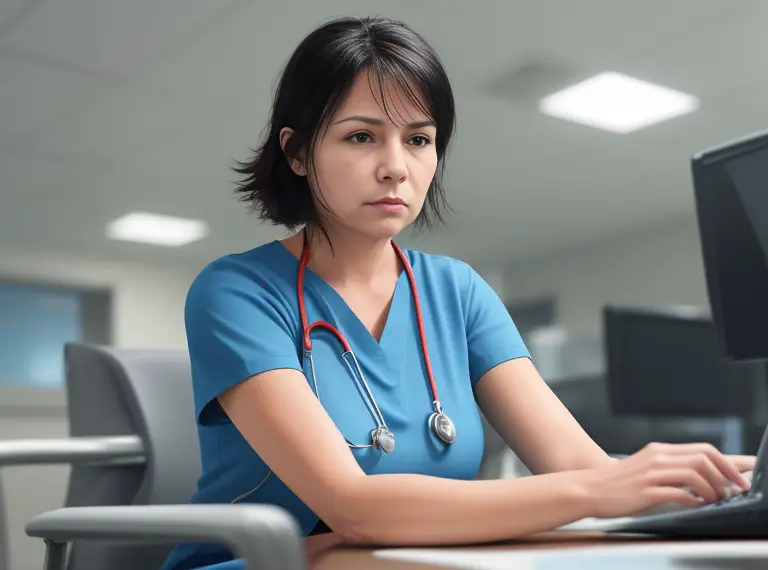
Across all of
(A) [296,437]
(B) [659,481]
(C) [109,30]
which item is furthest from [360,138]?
(C) [109,30]

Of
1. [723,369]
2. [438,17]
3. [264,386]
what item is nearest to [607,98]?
[438,17]

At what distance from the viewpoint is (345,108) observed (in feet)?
2.91

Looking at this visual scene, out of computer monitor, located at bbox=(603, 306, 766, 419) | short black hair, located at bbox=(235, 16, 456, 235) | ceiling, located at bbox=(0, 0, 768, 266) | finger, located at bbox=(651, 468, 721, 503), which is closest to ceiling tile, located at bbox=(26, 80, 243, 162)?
ceiling, located at bbox=(0, 0, 768, 266)

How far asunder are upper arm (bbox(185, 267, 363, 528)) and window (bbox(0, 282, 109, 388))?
578 centimetres

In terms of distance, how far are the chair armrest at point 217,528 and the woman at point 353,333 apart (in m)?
0.16

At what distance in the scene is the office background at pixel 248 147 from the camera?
10.8 ft

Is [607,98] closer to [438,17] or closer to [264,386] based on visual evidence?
[438,17]

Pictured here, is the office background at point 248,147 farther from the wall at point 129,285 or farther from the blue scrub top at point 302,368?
the blue scrub top at point 302,368

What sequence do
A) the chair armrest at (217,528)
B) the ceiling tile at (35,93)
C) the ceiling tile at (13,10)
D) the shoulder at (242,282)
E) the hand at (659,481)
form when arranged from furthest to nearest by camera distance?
1. the ceiling tile at (35,93)
2. the ceiling tile at (13,10)
3. the shoulder at (242,282)
4. the hand at (659,481)
5. the chair armrest at (217,528)

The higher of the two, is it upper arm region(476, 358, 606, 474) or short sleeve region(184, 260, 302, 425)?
short sleeve region(184, 260, 302, 425)

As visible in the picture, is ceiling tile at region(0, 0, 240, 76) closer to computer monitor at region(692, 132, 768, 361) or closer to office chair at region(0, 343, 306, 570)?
office chair at region(0, 343, 306, 570)

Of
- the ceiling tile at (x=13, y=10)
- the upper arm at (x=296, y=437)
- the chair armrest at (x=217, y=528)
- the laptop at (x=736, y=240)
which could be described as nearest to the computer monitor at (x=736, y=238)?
the laptop at (x=736, y=240)

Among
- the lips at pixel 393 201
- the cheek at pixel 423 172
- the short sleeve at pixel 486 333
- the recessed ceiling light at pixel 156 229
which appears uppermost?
the recessed ceiling light at pixel 156 229

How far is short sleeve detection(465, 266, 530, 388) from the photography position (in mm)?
989
